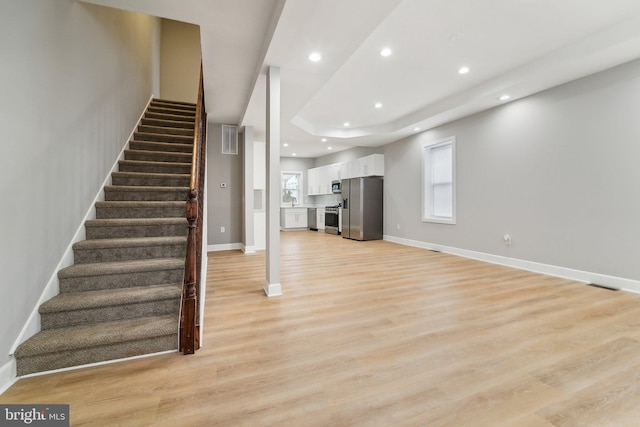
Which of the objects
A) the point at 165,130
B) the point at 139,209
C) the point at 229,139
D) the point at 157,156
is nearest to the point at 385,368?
the point at 139,209

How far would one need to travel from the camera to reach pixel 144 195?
318cm

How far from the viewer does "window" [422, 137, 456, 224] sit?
553 cm

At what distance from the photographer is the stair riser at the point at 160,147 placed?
3.93 meters

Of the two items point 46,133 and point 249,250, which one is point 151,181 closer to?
point 46,133

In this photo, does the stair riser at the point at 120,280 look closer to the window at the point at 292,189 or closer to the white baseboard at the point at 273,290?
the white baseboard at the point at 273,290

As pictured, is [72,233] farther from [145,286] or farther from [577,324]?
[577,324]

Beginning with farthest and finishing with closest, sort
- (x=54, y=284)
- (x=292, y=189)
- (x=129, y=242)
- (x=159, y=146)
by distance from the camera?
(x=292, y=189), (x=159, y=146), (x=129, y=242), (x=54, y=284)

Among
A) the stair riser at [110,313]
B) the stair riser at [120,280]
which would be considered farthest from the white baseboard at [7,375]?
the stair riser at [120,280]

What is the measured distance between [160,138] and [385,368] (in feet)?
14.8

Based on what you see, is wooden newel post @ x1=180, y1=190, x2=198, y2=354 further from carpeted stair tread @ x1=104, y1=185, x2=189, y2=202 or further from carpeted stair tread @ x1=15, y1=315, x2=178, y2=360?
carpeted stair tread @ x1=104, y1=185, x2=189, y2=202

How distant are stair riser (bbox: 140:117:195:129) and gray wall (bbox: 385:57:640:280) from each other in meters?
5.15

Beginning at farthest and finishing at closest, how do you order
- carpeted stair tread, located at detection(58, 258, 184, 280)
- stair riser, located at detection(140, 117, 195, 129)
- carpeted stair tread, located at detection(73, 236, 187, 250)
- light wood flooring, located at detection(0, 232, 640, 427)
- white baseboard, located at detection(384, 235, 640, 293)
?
stair riser, located at detection(140, 117, 195, 129)
white baseboard, located at detection(384, 235, 640, 293)
carpeted stair tread, located at detection(73, 236, 187, 250)
carpeted stair tread, located at detection(58, 258, 184, 280)
light wood flooring, located at detection(0, 232, 640, 427)

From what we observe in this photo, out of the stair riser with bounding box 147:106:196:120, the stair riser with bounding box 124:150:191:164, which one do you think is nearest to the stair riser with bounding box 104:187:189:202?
the stair riser with bounding box 124:150:191:164

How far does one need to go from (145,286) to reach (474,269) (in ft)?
14.6
